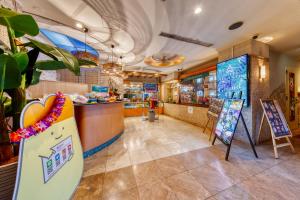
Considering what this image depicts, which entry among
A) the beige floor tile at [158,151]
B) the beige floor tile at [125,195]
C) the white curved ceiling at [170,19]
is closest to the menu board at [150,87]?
the white curved ceiling at [170,19]

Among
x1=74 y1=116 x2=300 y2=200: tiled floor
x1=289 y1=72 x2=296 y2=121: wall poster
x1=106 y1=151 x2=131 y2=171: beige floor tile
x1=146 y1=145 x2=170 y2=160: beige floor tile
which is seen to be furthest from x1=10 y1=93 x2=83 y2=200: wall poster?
x1=289 y1=72 x2=296 y2=121: wall poster

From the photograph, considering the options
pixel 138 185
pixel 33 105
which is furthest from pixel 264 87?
pixel 33 105

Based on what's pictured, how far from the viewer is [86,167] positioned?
2.19m

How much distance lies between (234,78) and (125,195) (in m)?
3.98

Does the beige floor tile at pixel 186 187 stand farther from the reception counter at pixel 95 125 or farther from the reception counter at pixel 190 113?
the reception counter at pixel 190 113

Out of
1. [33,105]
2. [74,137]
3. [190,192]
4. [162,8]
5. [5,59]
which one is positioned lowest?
[190,192]

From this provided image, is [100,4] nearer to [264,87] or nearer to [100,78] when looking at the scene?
[100,78]

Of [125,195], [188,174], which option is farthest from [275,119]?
[125,195]

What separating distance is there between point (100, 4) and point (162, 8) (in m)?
1.13

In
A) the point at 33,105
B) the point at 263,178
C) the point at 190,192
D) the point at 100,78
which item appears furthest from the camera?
the point at 100,78

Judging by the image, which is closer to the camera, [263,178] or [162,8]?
[263,178]

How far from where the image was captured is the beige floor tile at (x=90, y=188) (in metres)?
1.55

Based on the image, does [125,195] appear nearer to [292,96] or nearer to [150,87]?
[292,96]

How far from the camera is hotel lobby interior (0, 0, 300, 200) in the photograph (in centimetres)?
69
